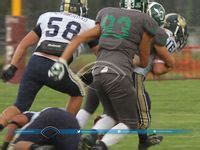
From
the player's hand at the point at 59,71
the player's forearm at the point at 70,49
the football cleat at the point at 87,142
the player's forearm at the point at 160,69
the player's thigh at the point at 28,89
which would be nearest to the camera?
the player's hand at the point at 59,71

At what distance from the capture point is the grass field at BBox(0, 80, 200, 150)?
8938mm

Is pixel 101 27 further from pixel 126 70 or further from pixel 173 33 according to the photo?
pixel 173 33

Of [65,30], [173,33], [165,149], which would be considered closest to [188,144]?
[165,149]

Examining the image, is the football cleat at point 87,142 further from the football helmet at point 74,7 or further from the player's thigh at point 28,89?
the football helmet at point 74,7

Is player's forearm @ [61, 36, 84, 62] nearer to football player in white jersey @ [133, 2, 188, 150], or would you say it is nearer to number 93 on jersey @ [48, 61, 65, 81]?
number 93 on jersey @ [48, 61, 65, 81]

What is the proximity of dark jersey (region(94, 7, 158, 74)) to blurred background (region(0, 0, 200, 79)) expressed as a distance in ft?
32.4

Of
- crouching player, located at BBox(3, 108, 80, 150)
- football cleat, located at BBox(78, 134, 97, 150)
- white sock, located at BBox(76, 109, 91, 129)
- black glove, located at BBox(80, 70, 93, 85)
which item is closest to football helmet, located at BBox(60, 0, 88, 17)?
black glove, located at BBox(80, 70, 93, 85)

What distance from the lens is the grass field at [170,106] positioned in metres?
8.94

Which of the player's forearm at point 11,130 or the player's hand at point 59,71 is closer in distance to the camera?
the player's hand at point 59,71

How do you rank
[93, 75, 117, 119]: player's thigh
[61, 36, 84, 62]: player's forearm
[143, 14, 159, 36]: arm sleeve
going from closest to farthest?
[61, 36, 84, 62]: player's forearm
[143, 14, 159, 36]: arm sleeve
[93, 75, 117, 119]: player's thigh

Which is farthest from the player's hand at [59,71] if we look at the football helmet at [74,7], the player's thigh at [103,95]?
the football helmet at [74,7]

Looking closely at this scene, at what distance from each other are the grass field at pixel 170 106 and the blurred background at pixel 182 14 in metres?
0.86

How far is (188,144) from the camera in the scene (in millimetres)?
8773

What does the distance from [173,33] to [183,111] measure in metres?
3.31
